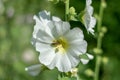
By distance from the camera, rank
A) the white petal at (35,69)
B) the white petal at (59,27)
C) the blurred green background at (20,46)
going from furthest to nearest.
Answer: the blurred green background at (20,46) → the white petal at (35,69) → the white petal at (59,27)

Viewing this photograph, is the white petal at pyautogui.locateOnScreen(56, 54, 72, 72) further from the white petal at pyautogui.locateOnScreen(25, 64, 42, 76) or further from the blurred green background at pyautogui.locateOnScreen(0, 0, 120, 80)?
the blurred green background at pyautogui.locateOnScreen(0, 0, 120, 80)

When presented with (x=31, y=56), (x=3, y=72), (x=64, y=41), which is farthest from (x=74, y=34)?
(x=31, y=56)

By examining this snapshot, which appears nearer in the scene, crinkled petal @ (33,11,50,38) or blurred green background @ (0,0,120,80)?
crinkled petal @ (33,11,50,38)

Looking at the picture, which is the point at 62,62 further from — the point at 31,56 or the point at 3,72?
the point at 31,56

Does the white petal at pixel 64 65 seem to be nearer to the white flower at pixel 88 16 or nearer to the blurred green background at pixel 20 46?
the white flower at pixel 88 16

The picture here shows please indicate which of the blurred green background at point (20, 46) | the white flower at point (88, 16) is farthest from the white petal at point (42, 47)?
the blurred green background at point (20, 46)

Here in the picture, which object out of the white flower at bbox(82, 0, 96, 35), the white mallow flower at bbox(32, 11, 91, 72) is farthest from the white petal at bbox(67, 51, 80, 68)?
the white flower at bbox(82, 0, 96, 35)

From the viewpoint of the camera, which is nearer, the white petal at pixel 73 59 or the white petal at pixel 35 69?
the white petal at pixel 73 59

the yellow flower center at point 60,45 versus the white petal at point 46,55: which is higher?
the yellow flower center at point 60,45
